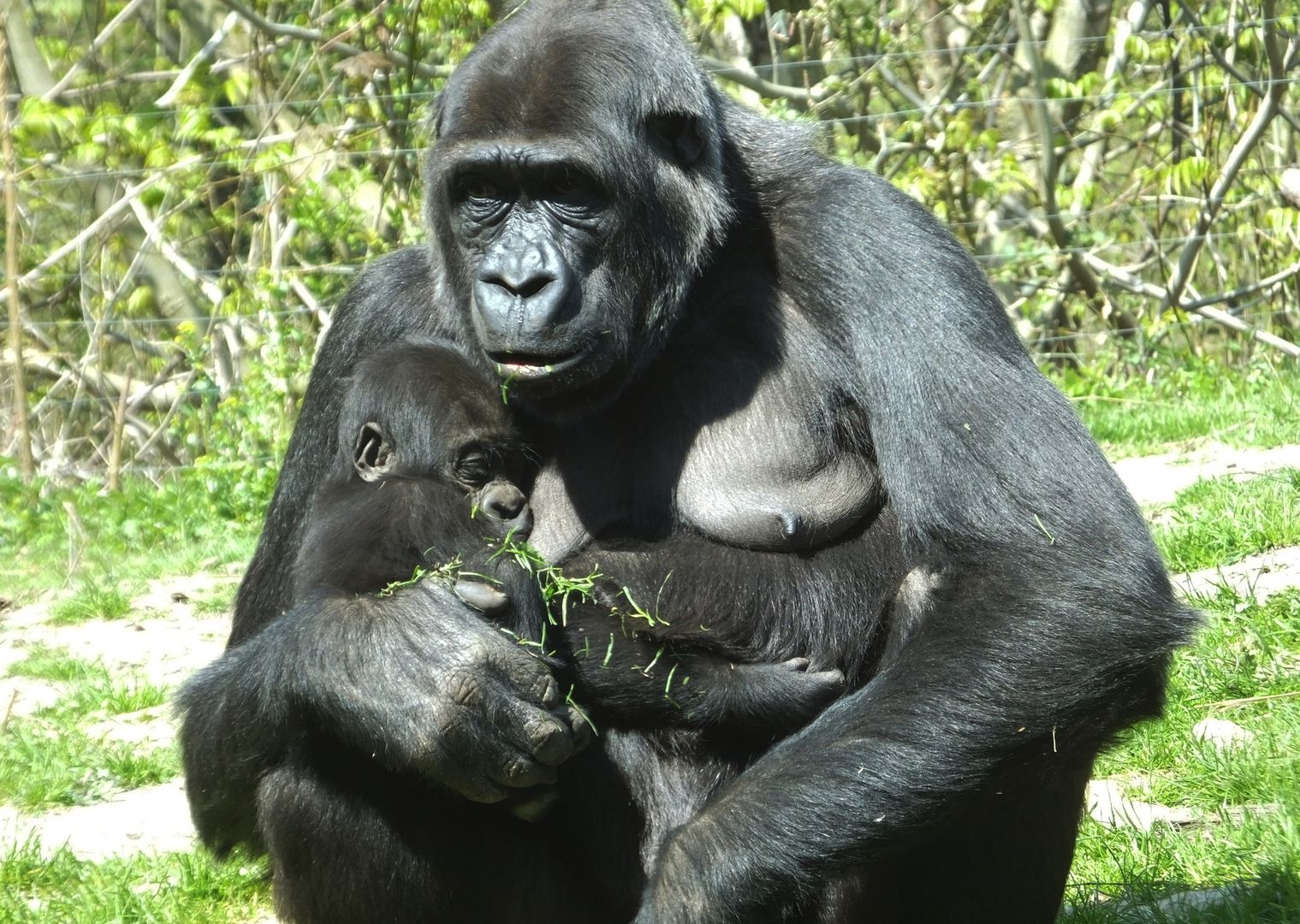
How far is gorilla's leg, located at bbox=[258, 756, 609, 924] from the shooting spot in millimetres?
3652

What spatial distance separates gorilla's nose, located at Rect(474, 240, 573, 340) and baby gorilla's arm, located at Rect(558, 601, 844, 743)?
754 millimetres

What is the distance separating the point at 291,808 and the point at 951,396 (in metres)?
1.92

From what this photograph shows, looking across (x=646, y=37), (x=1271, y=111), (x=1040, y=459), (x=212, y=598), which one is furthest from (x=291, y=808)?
(x=1271, y=111)

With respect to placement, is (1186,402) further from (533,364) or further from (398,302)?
(533,364)

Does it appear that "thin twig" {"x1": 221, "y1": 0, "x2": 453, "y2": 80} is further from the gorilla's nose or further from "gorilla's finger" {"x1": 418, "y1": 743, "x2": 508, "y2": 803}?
"gorilla's finger" {"x1": 418, "y1": 743, "x2": 508, "y2": 803}

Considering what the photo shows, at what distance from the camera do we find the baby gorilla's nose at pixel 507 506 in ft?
13.4

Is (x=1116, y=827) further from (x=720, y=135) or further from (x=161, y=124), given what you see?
(x=161, y=124)

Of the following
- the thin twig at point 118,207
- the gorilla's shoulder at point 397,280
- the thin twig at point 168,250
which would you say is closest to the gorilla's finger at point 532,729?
the gorilla's shoulder at point 397,280

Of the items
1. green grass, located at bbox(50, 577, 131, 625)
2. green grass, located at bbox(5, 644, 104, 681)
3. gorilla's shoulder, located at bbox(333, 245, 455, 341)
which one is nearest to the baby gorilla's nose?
gorilla's shoulder, located at bbox(333, 245, 455, 341)

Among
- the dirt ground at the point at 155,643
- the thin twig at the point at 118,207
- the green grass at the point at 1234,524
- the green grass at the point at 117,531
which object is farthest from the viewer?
the thin twig at the point at 118,207

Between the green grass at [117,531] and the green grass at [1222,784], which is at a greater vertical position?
the green grass at [1222,784]

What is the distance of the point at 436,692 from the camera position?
135 inches

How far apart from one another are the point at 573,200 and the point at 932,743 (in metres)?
1.75

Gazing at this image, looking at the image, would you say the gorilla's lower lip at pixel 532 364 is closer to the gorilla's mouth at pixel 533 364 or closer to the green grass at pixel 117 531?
the gorilla's mouth at pixel 533 364
